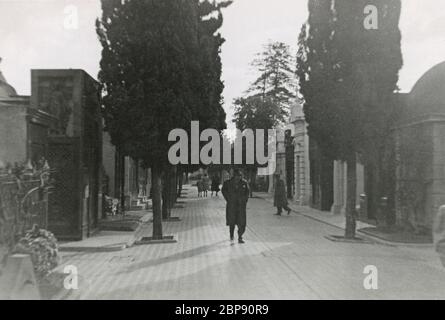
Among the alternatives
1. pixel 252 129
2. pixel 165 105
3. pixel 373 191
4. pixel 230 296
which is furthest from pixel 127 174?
pixel 230 296

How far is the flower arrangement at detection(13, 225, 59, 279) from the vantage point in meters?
7.64

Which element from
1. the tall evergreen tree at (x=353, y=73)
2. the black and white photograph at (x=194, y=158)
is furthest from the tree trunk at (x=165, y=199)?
the tall evergreen tree at (x=353, y=73)

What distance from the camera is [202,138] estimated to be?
1633cm

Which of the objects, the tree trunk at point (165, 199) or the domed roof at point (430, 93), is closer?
the domed roof at point (430, 93)

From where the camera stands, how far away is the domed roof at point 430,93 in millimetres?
18484

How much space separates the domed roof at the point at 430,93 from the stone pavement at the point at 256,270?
5701mm

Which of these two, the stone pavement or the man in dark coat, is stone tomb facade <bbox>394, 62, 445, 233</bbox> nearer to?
the stone pavement

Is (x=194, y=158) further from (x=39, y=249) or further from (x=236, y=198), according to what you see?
(x=39, y=249)

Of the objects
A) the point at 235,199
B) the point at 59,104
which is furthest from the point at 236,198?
the point at 59,104

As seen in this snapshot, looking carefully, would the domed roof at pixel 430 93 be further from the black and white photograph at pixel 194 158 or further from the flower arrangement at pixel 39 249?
the flower arrangement at pixel 39 249

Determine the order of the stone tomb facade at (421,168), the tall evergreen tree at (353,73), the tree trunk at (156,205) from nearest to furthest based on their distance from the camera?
1. the tree trunk at (156,205)
2. the tall evergreen tree at (353,73)
3. the stone tomb facade at (421,168)

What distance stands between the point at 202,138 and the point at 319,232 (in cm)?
469

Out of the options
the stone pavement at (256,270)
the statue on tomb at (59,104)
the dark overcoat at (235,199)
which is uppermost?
the statue on tomb at (59,104)
